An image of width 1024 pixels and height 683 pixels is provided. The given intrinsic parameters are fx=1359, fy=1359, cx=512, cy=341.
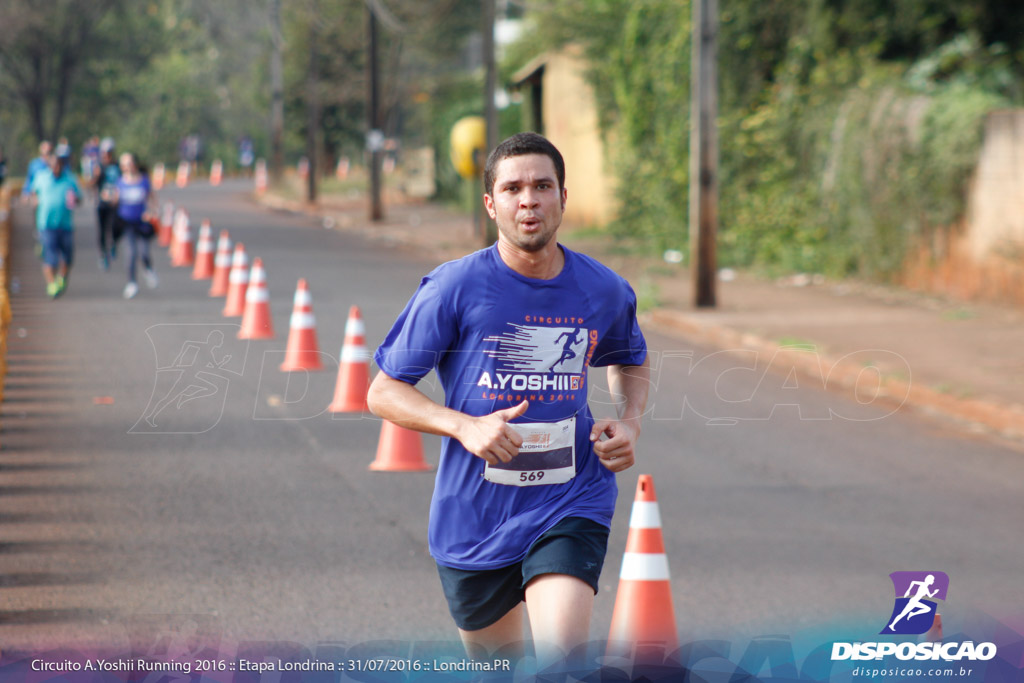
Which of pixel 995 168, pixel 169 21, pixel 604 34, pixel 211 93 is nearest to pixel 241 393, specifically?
pixel 995 168

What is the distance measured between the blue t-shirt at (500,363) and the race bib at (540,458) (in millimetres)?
25

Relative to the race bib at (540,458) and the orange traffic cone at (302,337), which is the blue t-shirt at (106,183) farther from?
the race bib at (540,458)

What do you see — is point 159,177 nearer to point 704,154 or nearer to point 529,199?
point 704,154

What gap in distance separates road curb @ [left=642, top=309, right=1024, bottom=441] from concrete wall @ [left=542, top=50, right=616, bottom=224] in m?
12.5

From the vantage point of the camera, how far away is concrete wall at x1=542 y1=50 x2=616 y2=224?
1120 inches

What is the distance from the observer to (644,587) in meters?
4.91

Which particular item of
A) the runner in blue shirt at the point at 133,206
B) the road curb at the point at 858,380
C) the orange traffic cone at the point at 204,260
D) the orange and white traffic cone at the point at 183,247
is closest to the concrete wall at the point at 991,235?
the road curb at the point at 858,380

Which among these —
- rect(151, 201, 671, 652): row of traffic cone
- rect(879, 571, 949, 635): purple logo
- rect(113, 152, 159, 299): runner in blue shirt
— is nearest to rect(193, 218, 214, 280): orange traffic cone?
rect(151, 201, 671, 652): row of traffic cone

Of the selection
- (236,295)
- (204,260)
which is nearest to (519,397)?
(236,295)

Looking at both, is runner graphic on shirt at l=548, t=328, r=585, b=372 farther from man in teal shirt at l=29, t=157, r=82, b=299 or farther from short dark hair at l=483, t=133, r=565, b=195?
man in teal shirt at l=29, t=157, r=82, b=299

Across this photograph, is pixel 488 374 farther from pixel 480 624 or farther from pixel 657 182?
pixel 657 182

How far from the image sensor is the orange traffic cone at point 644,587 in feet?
16.0

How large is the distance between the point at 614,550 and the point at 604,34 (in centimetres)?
2016

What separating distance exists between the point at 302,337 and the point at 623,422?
850cm
